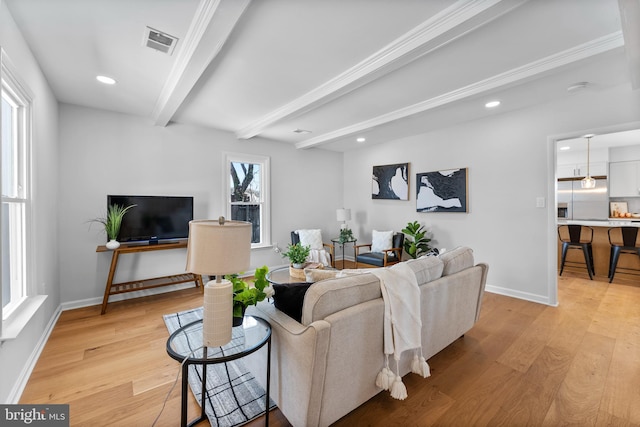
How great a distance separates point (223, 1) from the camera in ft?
5.19

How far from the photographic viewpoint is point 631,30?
1744 mm

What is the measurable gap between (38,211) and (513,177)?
5.17 meters

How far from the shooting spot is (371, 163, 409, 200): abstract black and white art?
4918 millimetres

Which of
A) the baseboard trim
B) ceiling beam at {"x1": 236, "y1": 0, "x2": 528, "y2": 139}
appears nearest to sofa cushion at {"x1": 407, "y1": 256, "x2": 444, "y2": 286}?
ceiling beam at {"x1": 236, "y1": 0, "x2": 528, "y2": 139}

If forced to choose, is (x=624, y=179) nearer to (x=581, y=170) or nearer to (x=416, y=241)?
(x=581, y=170)

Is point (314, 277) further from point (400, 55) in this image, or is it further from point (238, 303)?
Result: point (400, 55)

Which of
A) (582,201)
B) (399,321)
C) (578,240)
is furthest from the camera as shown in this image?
(582,201)

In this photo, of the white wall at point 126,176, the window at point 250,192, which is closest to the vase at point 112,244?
the white wall at point 126,176

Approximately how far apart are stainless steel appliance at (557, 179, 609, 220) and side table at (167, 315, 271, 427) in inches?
323

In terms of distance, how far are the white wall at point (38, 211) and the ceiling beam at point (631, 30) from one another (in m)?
3.55

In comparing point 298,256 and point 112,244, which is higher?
point 112,244

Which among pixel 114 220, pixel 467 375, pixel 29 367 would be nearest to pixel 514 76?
pixel 467 375

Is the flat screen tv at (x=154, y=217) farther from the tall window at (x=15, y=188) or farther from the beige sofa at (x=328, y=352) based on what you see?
the beige sofa at (x=328, y=352)

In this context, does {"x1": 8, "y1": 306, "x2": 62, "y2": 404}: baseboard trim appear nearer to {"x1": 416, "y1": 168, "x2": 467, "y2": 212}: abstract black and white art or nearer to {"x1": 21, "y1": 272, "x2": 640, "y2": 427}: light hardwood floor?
{"x1": 21, "y1": 272, "x2": 640, "y2": 427}: light hardwood floor
